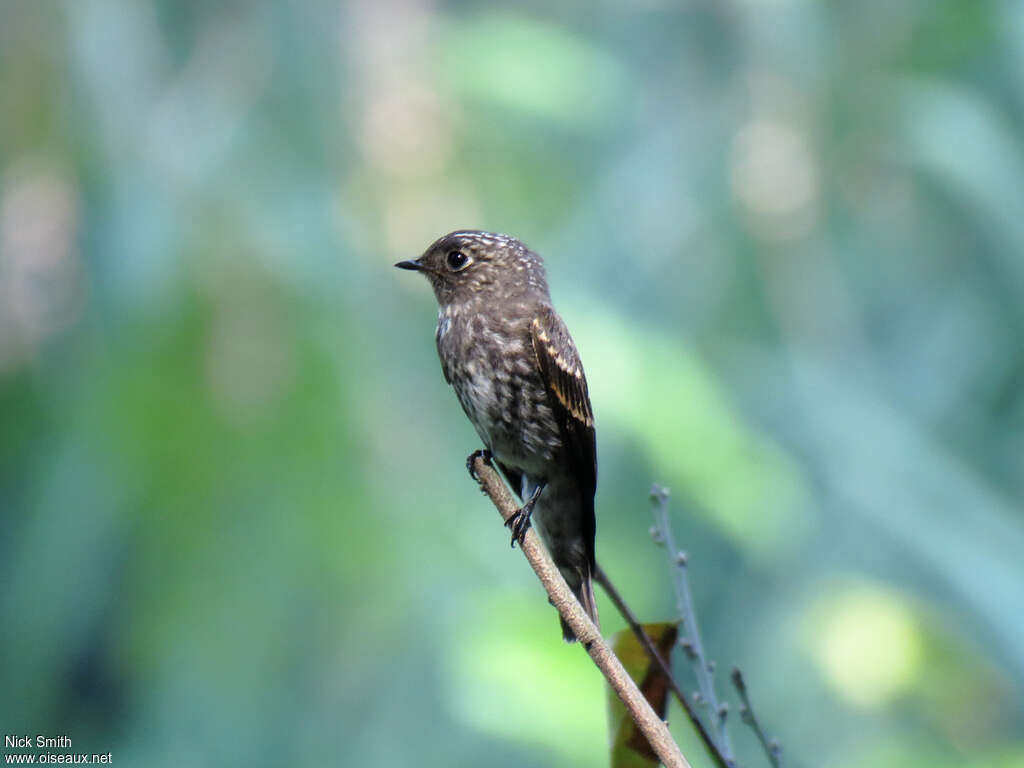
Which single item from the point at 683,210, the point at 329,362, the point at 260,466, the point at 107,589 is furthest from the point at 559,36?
Result: the point at 107,589

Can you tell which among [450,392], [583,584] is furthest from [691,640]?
[450,392]

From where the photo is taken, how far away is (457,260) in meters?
3.01

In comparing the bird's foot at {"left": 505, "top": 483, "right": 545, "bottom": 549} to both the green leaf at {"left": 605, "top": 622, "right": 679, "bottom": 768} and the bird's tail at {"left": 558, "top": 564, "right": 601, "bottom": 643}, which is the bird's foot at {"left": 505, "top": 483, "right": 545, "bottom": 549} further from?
the green leaf at {"left": 605, "top": 622, "right": 679, "bottom": 768}

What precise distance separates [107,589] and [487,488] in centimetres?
343

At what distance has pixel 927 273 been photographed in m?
5.88

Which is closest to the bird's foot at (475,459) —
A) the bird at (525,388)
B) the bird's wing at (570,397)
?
the bird at (525,388)

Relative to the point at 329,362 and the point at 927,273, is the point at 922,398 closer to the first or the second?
the point at 927,273

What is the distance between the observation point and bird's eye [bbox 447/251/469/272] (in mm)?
3000

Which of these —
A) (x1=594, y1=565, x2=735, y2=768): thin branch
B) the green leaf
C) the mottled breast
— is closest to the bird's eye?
the mottled breast

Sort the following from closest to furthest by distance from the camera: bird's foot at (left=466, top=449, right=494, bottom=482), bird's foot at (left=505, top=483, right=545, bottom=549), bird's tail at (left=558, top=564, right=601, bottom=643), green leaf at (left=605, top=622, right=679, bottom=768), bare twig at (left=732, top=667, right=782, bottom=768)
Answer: bare twig at (left=732, top=667, right=782, bottom=768) < green leaf at (left=605, top=622, right=679, bottom=768) < bird's foot at (left=466, top=449, right=494, bottom=482) < bird's foot at (left=505, top=483, right=545, bottom=549) < bird's tail at (left=558, top=564, right=601, bottom=643)

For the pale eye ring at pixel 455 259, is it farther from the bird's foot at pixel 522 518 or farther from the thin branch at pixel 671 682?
the thin branch at pixel 671 682

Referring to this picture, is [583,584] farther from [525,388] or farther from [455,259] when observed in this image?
[455,259]

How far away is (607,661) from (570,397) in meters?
1.27

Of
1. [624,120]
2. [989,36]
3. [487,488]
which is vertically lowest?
[487,488]
